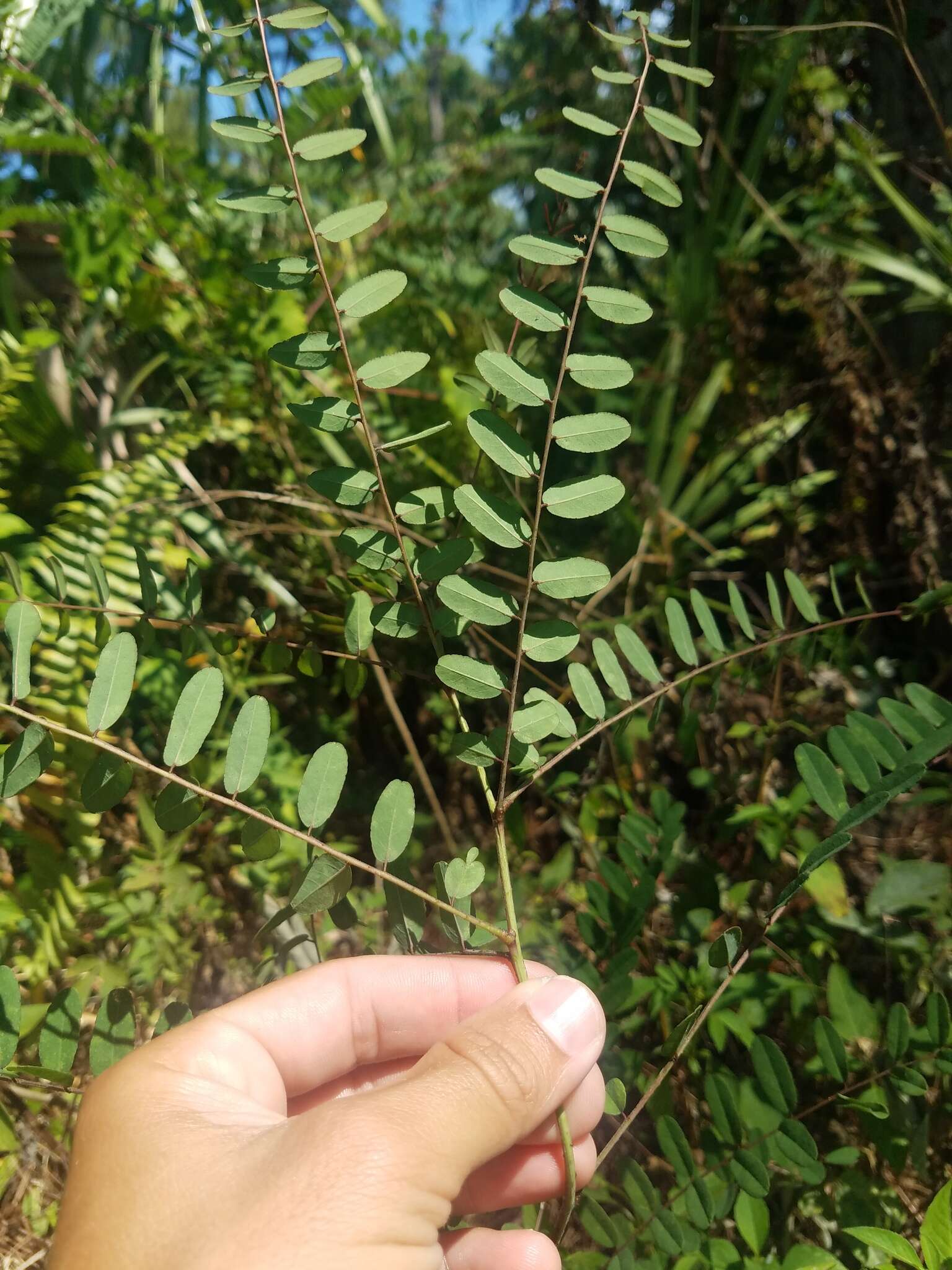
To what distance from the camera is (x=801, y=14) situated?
221cm

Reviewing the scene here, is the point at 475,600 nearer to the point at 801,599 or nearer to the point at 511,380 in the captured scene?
the point at 511,380

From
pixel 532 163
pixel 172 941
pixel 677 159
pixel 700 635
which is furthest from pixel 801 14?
pixel 172 941

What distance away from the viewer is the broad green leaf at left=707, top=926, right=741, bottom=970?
715 mm

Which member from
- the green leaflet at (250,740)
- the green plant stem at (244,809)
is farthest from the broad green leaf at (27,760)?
the green leaflet at (250,740)

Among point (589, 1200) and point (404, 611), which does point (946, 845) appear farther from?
point (404, 611)

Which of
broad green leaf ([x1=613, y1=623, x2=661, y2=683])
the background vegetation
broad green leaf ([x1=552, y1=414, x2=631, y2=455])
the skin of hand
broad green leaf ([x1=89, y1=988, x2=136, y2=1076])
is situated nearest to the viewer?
the skin of hand

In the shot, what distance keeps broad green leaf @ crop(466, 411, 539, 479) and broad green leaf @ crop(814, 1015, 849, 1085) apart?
28.0 inches

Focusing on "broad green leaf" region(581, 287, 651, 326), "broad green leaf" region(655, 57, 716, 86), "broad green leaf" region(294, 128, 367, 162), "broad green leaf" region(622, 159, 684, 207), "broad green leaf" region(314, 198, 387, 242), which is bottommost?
"broad green leaf" region(581, 287, 651, 326)

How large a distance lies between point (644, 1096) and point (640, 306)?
29.2 inches

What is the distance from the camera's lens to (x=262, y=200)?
2.21ft

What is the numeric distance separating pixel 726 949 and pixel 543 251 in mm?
658

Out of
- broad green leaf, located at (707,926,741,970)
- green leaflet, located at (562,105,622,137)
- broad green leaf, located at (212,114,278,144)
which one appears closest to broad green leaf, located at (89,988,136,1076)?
broad green leaf, located at (707,926,741,970)

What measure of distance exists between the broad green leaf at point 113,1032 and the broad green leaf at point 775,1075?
0.69 m

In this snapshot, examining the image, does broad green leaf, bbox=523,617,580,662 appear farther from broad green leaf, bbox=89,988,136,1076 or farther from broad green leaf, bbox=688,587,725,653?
broad green leaf, bbox=89,988,136,1076
